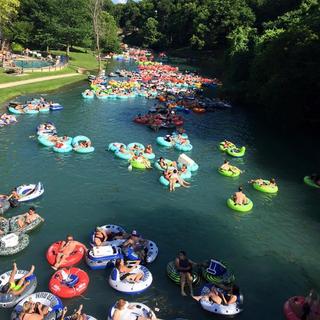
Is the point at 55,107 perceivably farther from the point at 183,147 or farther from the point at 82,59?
the point at 82,59

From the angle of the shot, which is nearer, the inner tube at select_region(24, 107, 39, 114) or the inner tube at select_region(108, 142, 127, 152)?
the inner tube at select_region(108, 142, 127, 152)

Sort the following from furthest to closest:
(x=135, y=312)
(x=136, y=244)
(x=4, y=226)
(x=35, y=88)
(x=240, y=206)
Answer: (x=35, y=88), (x=240, y=206), (x=4, y=226), (x=136, y=244), (x=135, y=312)

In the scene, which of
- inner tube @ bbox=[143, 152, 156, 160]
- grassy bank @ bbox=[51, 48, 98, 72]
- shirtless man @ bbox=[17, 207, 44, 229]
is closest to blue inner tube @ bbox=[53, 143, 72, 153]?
inner tube @ bbox=[143, 152, 156, 160]

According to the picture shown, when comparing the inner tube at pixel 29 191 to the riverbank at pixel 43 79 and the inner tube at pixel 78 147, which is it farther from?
the riverbank at pixel 43 79

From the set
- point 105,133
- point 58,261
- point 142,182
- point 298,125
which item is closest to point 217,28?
point 298,125

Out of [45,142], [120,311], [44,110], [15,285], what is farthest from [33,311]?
[44,110]

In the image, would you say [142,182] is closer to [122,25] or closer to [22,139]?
[22,139]

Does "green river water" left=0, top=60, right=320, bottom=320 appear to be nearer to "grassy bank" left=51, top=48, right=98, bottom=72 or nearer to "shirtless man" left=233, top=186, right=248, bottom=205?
"shirtless man" left=233, top=186, right=248, bottom=205
